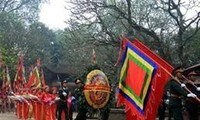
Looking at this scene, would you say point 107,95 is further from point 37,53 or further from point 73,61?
point 37,53

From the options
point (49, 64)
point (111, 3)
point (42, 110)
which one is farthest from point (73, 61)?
point (42, 110)

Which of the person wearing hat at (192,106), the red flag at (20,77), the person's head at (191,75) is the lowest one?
the person wearing hat at (192,106)

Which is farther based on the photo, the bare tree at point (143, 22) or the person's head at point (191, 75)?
the bare tree at point (143, 22)

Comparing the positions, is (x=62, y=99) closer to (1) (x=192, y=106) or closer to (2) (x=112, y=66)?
(1) (x=192, y=106)

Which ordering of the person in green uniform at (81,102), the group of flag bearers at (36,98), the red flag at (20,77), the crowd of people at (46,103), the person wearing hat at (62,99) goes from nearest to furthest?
the person in green uniform at (81,102), the person wearing hat at (62,99), the crowd of people at (46,103), the group of flag bearers at (36,98), the red flag at (20,77)

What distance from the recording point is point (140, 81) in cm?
1068

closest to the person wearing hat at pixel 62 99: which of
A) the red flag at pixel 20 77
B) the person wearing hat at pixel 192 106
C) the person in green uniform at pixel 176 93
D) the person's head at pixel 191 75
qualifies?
the person's head at pixel 191 75

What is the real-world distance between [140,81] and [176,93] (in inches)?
37.0

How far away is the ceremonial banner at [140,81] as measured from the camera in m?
10.4

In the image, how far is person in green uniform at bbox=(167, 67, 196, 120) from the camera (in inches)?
410

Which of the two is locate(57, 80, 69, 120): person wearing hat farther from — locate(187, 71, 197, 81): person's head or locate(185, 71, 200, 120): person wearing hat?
locate(185, 71, 200, 120): person wearing hat

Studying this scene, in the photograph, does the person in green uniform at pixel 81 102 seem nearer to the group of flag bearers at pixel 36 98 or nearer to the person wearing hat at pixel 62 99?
the person wearing hat at pixel 62 99

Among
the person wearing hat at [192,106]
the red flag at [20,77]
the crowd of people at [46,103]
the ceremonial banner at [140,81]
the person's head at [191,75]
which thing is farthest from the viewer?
the red flag at [20,77]

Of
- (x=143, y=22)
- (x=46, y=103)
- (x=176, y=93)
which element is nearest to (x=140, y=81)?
(x=176, y=93)
